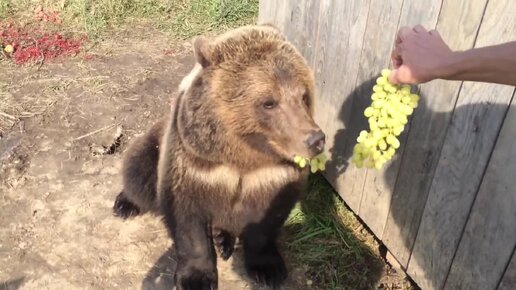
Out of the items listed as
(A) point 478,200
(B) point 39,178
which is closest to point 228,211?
(A) point 478,200

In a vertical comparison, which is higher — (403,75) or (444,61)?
(444,61)

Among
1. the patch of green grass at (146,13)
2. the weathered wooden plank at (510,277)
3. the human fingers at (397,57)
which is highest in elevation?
the human fingers at (397,57)

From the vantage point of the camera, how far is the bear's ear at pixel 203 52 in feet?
10.2

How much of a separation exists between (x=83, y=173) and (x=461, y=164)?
313cm

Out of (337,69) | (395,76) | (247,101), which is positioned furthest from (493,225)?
(337,69)

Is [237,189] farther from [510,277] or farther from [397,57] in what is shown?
[510,277]

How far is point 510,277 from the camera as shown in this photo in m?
2.88

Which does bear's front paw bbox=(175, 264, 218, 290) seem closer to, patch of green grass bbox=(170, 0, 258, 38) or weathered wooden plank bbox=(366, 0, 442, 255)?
weathered wooden plank bbox=(366, 0, 442, 255)

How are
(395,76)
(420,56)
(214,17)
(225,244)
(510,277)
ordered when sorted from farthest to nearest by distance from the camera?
(214,17)
(225,244)
(510,277)
(395,76)
(420,56)

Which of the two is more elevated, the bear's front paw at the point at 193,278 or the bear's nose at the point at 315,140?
the bear's nose at the point at 315,140

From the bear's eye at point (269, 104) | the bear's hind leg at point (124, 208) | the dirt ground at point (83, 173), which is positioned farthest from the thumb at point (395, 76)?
the bear's hind leg at point (124, 208)

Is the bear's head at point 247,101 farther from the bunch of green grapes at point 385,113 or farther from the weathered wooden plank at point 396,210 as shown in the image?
the weathered wooden plank at point 396,210

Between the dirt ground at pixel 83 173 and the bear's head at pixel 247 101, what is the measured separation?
49.2 inches

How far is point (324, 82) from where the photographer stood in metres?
4.39
